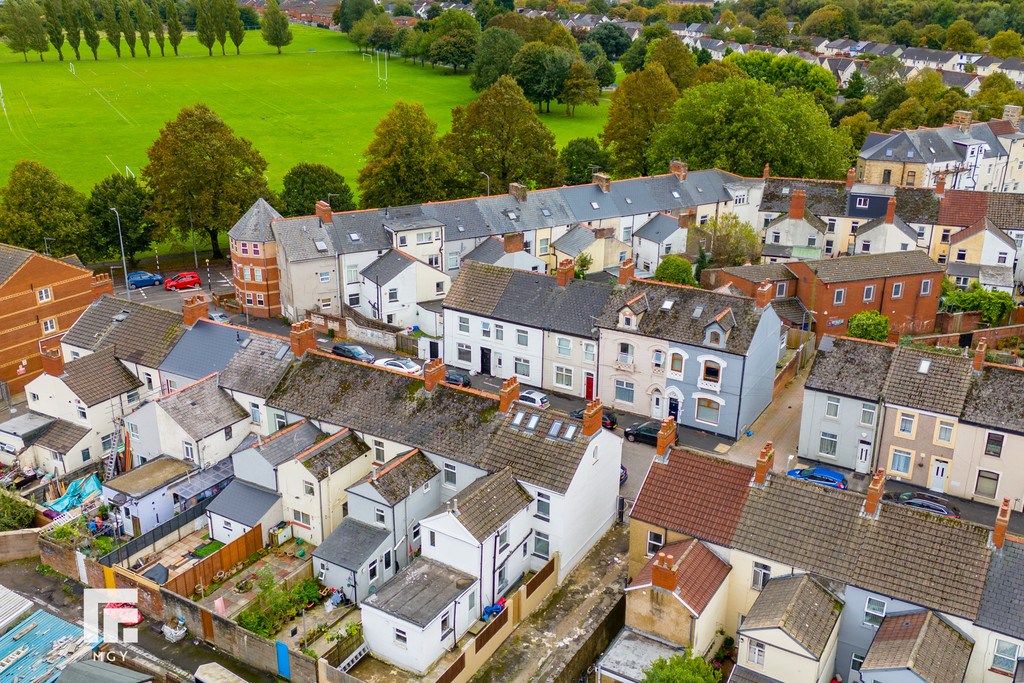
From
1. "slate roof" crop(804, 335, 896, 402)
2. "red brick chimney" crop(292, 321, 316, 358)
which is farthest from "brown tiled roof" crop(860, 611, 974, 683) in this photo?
"red brick chimney" crop(292, 321, 316, 358)

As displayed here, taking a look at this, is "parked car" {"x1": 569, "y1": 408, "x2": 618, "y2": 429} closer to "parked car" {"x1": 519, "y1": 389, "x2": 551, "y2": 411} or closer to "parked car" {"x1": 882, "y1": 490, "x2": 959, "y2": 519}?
"parked car" {"x1": 519, "y1": 389, "x2": 551, "y2": 411}

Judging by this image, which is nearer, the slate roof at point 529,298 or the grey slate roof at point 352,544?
the grey slate roof at point 352,544

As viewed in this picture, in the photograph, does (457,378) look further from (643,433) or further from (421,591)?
(421,591)

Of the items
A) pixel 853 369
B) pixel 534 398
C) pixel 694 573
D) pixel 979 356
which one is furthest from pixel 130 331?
pixel 979 356

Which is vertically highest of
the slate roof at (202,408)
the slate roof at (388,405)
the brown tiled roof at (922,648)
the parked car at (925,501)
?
the slate roof at (388,405)

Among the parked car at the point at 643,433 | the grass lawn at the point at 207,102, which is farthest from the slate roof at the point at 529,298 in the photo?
the grass lawn at the point at 207,102

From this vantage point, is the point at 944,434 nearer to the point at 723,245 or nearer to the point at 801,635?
the point at 801,635

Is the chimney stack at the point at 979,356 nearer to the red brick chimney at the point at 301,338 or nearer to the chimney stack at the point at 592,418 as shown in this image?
the chimney stack at the point at 592,418
